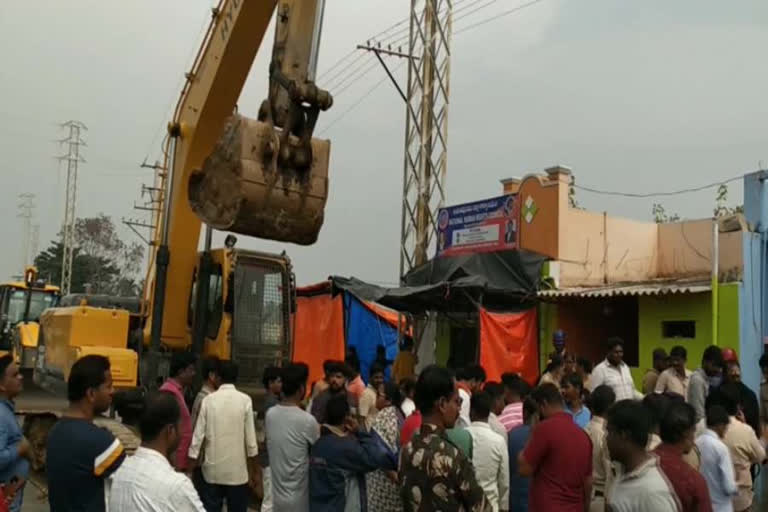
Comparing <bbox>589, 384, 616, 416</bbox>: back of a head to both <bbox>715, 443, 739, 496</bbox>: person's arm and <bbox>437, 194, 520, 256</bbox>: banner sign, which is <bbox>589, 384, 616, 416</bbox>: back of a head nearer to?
<bbox>715, 443, 739, 496</bbox>: person's arm

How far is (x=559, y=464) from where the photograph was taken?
4547mm

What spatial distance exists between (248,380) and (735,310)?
23.3ft

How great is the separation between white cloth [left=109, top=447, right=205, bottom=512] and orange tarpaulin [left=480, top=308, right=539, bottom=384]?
9159 mm

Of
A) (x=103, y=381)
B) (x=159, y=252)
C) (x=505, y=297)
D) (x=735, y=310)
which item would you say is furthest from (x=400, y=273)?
(x=103, y=381)

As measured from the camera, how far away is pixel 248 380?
32.6 feet

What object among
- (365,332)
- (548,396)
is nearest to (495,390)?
(548,396)

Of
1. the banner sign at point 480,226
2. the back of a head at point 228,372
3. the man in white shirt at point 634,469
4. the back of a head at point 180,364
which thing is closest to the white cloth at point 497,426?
the back of a head at point 228,372

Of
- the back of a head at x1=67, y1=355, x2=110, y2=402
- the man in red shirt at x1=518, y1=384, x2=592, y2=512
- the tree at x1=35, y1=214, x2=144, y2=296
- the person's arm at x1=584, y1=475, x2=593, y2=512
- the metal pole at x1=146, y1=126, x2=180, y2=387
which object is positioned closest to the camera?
the back of a head at x1=67, y1=355, x2=110, y2=402

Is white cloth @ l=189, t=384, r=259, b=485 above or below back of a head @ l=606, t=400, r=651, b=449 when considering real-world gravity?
below

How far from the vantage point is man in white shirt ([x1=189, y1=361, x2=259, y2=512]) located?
6238 millimetres

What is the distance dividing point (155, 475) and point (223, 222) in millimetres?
4067

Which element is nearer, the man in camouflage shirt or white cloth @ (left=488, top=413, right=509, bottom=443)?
the man in camouflage shirt

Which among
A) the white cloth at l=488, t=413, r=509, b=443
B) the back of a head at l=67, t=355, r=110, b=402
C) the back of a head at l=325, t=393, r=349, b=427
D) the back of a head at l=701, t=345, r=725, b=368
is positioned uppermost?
the back of a head at l=701, t=345, r=725, b=368

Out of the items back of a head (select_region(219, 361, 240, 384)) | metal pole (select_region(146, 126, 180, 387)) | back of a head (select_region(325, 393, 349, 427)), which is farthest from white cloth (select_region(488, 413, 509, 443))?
metal pole (select_region(146, 126, 180, 387))
